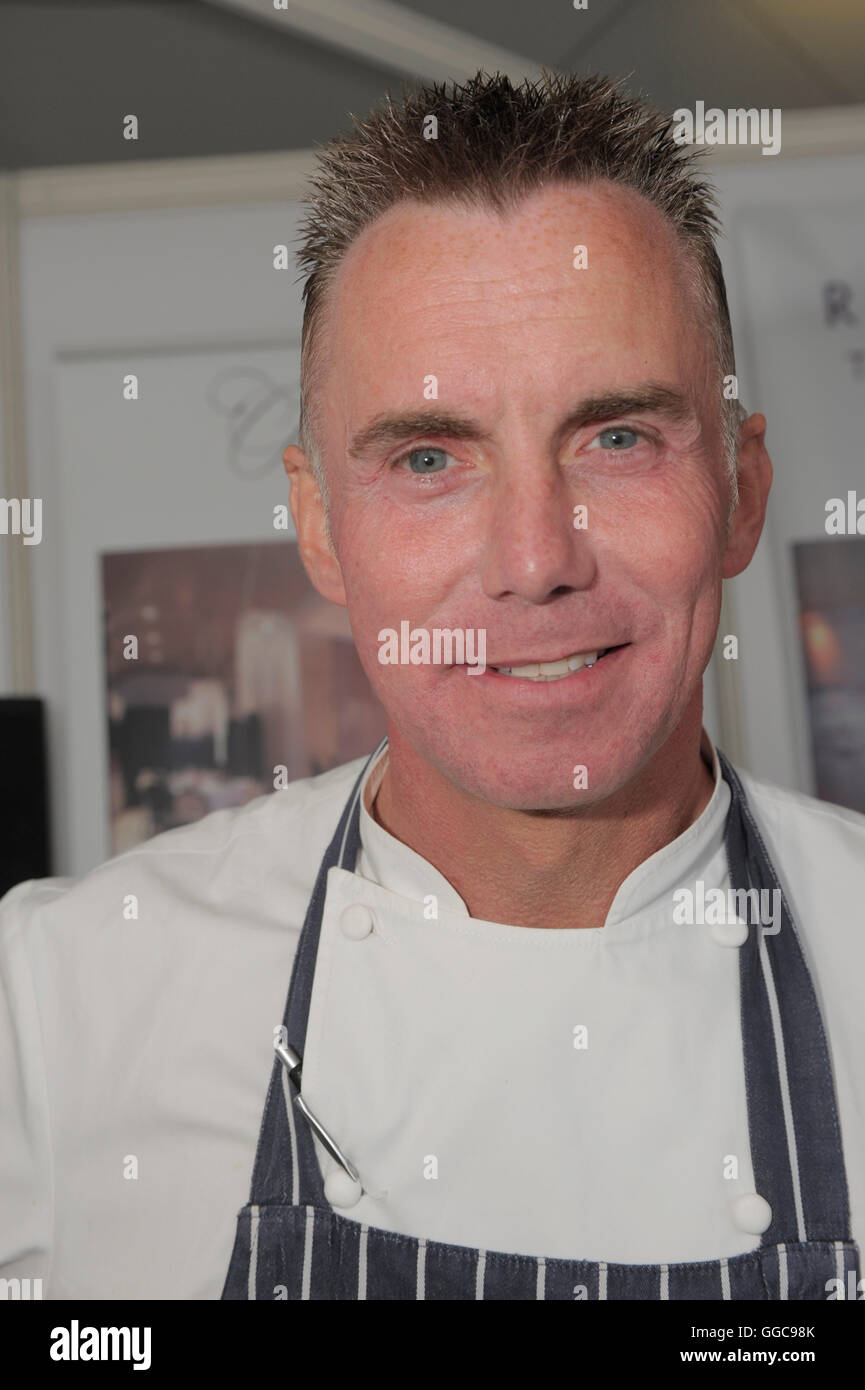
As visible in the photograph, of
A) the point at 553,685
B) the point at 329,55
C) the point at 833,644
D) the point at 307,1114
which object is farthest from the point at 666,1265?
the point at 329,55

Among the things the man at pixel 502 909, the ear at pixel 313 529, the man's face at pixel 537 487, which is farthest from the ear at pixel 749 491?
the ear at pixel 313 529

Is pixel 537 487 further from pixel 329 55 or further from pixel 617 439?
pixel 329 55

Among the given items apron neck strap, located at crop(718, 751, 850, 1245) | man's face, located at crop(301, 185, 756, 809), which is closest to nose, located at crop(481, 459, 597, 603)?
man's face, located at crop(301, 185, 756, 809)

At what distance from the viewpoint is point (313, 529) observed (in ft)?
3.93

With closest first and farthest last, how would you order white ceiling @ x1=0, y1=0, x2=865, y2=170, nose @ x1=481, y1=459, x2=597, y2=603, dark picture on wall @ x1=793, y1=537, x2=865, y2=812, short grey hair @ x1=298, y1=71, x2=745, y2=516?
nose @ x1=481, y1=459, x2=597, y2=603 < short grey hair @ x1=298, y1=71, x2=745, y2=516 < white ceiling @ x1=0, y1=0, x2=865, y2=170 < dark picture on wall @ x1=793, y1=537, x2=865, y2=812

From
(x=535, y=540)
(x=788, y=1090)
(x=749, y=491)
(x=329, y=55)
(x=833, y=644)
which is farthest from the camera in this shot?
(x=833, y=644)

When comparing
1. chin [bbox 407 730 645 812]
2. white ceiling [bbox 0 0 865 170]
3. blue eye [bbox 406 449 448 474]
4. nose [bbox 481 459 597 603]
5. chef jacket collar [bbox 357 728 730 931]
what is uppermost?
white ceiling [bbox 0 0 865 170]

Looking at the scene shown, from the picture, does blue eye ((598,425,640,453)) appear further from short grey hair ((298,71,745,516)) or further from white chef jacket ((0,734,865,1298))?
white chef jacket ((0,734,865,1298))

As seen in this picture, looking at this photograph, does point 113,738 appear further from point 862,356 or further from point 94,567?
point 862,356

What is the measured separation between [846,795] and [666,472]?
1129mm

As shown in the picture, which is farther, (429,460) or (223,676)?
(223,676)

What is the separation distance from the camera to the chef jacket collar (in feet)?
3.56

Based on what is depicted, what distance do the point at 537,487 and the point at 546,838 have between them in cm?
28

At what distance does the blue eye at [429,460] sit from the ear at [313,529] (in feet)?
0.58
